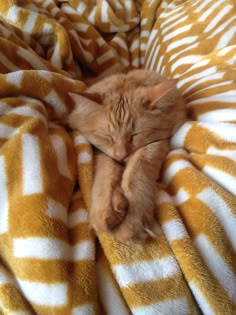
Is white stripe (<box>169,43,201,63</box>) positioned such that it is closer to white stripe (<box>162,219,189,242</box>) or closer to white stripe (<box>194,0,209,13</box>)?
white stripe (<box>194,0,209,13</box>)

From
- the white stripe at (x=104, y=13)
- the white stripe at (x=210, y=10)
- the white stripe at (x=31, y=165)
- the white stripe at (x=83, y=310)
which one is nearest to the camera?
the white stripe at (x=83, y=310)

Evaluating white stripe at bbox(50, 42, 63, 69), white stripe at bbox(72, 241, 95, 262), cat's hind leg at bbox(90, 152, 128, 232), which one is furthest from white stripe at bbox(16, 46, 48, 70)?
white stripe at bbox(72, 241, 95, 262)

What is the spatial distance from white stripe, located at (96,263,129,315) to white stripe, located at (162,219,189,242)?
145 millimetres

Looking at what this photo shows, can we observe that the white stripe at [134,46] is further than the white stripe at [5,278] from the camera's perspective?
Yes

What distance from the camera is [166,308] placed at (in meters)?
0.56

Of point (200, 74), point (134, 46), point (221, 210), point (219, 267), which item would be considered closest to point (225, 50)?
point (200, 74)

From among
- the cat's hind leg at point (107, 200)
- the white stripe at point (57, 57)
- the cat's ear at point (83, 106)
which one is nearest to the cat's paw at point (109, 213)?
the cat's hind leg at point (107, 200)

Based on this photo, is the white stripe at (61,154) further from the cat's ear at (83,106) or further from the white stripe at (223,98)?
the white stripe at (223,98)

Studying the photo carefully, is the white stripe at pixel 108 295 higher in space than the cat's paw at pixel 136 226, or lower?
lower

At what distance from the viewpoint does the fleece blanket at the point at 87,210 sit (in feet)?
1.88

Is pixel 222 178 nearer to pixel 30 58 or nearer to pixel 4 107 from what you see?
pixel 4 107

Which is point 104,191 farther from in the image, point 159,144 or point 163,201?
point 159,144

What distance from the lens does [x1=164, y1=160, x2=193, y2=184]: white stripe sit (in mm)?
754

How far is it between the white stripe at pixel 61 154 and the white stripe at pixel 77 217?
0.32 feet
